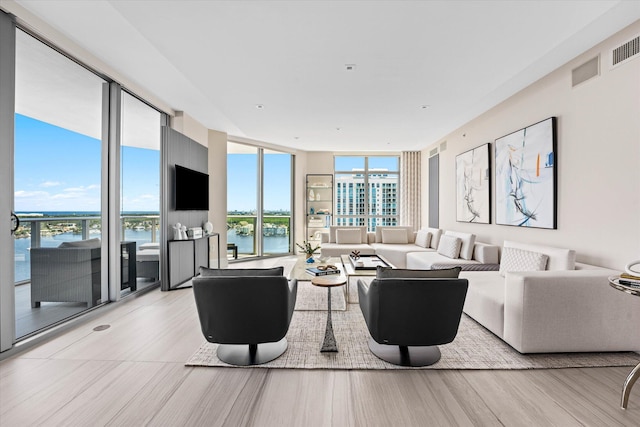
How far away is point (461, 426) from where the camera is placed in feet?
5.60

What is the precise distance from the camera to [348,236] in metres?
6.90

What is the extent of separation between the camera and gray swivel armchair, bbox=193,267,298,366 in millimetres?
2170

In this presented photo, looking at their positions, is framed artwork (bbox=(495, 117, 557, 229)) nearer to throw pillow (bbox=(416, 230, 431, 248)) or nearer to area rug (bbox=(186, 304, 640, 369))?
area rug (bbox=(186, 304, 640, 369))

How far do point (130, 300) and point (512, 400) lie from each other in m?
4.23

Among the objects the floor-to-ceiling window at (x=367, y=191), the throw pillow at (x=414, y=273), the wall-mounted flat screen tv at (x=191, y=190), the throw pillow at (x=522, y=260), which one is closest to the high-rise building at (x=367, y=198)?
the floor-to-ceiling window at (x=367, y=191)

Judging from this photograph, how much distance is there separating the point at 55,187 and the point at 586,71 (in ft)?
17.3

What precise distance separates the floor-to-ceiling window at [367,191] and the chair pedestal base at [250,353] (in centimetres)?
595

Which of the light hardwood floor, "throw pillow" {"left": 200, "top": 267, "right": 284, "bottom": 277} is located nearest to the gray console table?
the light hardwood floor

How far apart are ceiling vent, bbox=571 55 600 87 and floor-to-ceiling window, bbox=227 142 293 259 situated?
585 cm

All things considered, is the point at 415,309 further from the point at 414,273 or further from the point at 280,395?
the point at 280,395

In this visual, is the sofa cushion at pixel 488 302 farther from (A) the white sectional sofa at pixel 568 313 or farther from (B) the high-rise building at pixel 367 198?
(B) the high-rise building at pixel 367 198

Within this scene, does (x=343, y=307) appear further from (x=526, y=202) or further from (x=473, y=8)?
(x=473, y=8)

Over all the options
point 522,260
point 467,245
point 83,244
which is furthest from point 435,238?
point 83,244

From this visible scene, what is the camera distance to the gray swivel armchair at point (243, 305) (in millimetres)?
2170
